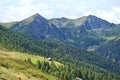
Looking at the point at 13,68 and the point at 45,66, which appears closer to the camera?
the point at 13,68

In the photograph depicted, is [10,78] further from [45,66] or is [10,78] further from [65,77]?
[45,66]

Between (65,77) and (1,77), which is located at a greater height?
(1,77)

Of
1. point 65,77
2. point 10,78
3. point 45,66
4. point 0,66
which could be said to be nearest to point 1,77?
point 10,78

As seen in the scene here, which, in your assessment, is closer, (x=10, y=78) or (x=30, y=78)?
(x=10, y=78)

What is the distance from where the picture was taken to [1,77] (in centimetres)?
7881

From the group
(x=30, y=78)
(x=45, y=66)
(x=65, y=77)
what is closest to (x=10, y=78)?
(x=30, y=78)

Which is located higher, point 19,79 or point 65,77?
point 19,79

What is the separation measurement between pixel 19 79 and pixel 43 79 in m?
21.2

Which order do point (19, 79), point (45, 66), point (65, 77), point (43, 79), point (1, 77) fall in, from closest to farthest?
point (1, 77)
point (19, 79)
point (43, 79)
point (65, 77)
point (45, 66)

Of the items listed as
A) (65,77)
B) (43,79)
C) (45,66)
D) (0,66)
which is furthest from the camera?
(45,66)

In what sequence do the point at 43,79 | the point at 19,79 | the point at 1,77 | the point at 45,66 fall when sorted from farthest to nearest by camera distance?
the point at 45,66
the point at 43,79
the point at 19,79
the point at 1,77

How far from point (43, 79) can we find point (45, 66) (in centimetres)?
9190

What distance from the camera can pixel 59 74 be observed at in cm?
17312

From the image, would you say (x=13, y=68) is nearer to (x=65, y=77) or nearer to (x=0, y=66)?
(x=0, y=66)
